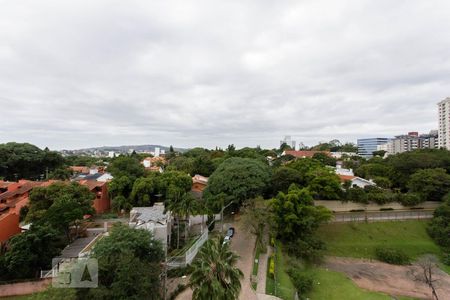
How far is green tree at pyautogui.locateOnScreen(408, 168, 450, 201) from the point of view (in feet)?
96.7

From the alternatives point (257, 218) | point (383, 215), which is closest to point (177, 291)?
point (257, 218)

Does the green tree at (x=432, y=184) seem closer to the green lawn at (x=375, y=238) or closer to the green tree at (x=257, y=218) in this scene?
the green lawn at (x=375, y=238)

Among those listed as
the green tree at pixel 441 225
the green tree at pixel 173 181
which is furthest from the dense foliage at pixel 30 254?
the green tree at pixel 441 225

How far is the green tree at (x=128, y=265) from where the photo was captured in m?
11.9

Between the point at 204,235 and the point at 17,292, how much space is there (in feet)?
41.8

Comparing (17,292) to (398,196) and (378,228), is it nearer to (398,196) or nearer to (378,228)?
(378,228)

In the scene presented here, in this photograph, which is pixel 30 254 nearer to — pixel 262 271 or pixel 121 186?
pixel 121 186

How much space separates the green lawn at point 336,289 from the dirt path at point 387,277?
792 mm

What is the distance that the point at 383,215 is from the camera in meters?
28.6

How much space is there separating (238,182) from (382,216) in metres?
16.8

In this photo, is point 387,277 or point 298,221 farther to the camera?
point 298,221

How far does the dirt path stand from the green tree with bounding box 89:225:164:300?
15498 millimetres

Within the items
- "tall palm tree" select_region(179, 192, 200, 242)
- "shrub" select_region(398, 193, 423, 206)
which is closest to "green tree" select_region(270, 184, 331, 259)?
"tall palm tree" select_region(179, 192, 200, 242)

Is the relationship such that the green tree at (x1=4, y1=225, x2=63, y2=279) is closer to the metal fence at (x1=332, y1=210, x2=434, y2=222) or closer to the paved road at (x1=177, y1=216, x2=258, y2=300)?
the paved road at (x1=177, y1=216, x2=258, y2=300)
